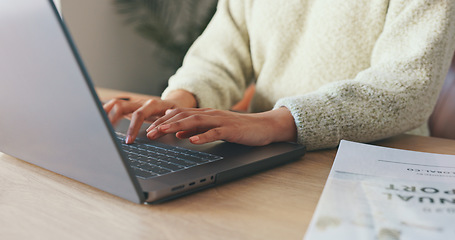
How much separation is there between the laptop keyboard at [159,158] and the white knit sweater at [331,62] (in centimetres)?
18

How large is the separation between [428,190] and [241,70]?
0.71 m

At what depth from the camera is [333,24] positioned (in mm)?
884

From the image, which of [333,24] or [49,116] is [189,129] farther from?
[333,24]

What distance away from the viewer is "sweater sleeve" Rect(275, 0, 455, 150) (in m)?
0.60

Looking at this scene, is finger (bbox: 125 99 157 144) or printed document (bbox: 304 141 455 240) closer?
printed document (bbox: 304 141 455 240)

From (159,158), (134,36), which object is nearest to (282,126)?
(159,158)

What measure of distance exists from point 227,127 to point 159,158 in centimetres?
11

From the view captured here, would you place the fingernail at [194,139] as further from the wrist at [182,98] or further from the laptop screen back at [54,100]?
the wrist at [182,98]

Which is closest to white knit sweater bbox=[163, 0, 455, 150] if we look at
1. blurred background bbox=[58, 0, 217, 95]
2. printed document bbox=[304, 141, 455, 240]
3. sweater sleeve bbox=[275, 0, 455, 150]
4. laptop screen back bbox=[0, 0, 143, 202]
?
sweater sleeve bbox=[275, 0, 455, 150]

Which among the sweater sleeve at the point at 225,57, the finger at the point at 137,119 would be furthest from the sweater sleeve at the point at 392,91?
the sweater sleeve at the point at 225,57

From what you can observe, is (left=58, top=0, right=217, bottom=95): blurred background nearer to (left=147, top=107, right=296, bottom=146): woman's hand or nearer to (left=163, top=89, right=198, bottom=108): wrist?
(left=163, top=89, right=198, bottom=108): wrist

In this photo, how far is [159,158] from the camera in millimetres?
487

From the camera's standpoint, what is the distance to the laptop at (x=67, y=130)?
0.32 metres

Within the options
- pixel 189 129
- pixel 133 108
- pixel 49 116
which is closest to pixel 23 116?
pixel 49 116
